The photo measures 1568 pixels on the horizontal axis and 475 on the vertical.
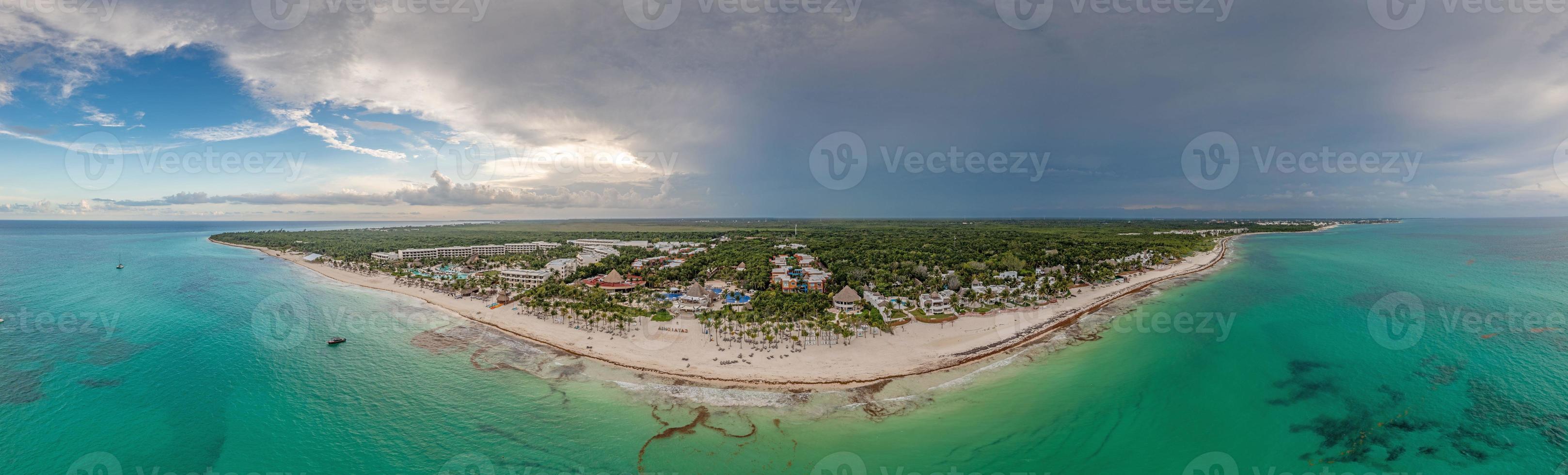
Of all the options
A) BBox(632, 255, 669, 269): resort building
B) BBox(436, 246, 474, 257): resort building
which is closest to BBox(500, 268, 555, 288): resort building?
BBox(632, 255, 669, 269): resort building

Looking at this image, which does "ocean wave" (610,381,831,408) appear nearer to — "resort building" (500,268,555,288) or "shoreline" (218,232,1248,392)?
"shoreline" (218,232,1248,392)

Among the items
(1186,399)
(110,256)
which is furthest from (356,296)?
(110,256)

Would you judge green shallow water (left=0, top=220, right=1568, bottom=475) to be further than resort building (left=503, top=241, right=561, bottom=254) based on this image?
No

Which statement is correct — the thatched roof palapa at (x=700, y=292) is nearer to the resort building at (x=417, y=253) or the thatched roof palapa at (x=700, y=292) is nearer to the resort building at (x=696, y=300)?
the resort building at (x=696, y=300)

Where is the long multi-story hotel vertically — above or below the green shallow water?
above

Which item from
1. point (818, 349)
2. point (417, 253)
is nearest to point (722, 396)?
point (818, 349)

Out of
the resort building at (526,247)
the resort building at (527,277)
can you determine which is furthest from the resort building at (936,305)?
the resort building at (526,247)

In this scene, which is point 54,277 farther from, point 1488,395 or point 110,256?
point 1488,395
